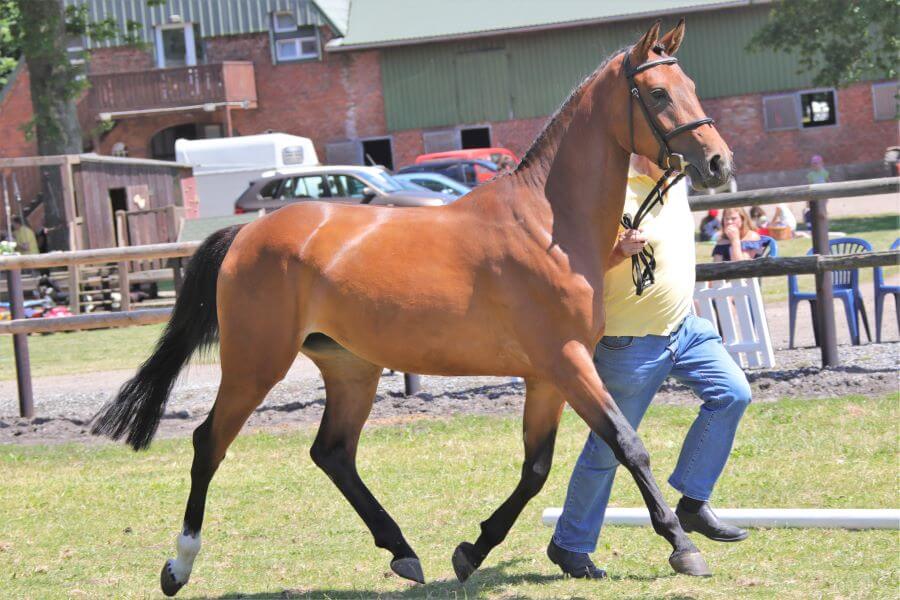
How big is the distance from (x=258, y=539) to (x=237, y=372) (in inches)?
51.7

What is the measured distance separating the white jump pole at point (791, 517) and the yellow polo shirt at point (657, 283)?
1205 mm

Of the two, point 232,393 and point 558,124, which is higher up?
point 558,124

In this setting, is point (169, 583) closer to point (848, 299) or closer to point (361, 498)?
point (361, 498)

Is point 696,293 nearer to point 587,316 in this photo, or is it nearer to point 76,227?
point 587,316

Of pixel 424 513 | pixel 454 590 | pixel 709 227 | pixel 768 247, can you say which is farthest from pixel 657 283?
pixel 709 227

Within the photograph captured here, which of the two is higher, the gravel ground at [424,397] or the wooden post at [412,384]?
the wooden post at [412,384]

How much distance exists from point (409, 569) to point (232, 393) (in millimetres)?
1142

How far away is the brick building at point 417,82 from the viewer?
1470 inches

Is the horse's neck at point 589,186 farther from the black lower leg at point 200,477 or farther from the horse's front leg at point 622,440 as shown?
the black lower leg at point 200,477

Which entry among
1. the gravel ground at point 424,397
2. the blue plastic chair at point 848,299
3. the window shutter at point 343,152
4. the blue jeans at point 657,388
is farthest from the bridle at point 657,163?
the window shutter at point 343,152

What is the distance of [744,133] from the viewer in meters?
38.2

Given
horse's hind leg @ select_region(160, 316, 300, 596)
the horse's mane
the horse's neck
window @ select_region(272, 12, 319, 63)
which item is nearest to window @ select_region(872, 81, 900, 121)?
window @ select_region(272, 12, 319, 63)

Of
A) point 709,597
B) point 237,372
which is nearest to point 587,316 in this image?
point 709,597

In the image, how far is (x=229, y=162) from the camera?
32.2 meters
